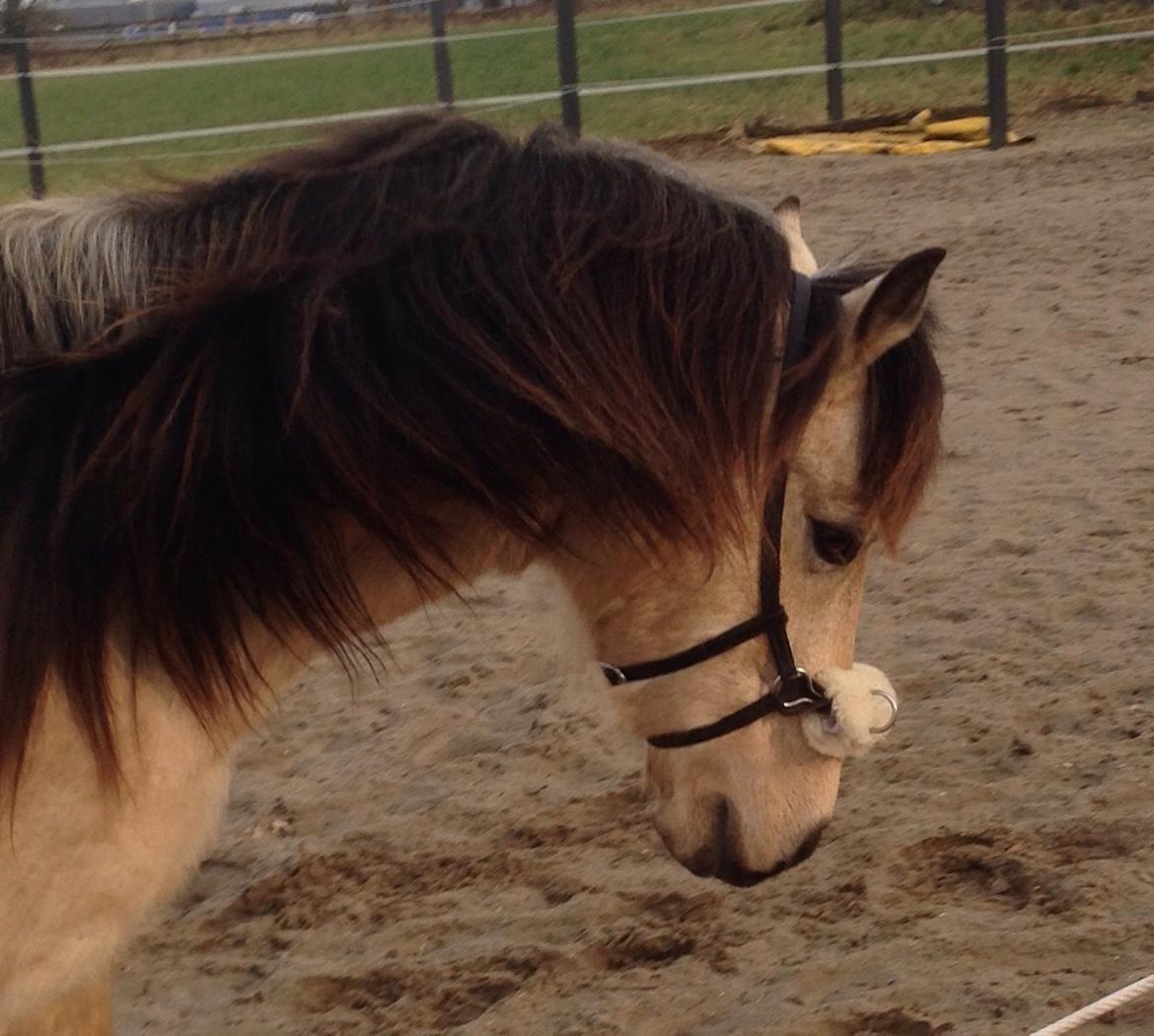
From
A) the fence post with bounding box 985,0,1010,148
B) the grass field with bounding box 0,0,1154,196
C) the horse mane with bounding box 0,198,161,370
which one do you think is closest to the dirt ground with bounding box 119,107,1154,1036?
the horse mane with bounding box 0,198,161,370

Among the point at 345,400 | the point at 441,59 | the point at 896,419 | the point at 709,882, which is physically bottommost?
the point at 709,882

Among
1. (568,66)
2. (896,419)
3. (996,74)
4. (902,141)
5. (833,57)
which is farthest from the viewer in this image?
(833,57)

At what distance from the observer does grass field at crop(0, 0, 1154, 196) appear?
45.2 ft

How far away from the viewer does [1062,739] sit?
133 inches

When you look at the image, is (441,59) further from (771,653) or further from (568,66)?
(771,653)

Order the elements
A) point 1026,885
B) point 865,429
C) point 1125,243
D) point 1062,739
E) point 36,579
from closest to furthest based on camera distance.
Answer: point 36,579 < point 865,429 < point 1026,885 < point 1062,739 < point 1125,243

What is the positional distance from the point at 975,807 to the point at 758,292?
186 centimetres

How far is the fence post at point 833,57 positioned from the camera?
12680 millimetres

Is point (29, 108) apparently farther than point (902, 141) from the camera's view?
No

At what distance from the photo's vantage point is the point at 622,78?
15.8m

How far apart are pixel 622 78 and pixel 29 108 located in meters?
6.65

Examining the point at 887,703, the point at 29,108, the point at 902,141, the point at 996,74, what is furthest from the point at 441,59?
the point at 887,703

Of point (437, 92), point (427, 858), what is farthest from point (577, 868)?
point (437, 92)

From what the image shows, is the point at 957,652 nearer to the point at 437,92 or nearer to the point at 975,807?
the point at 975,807
